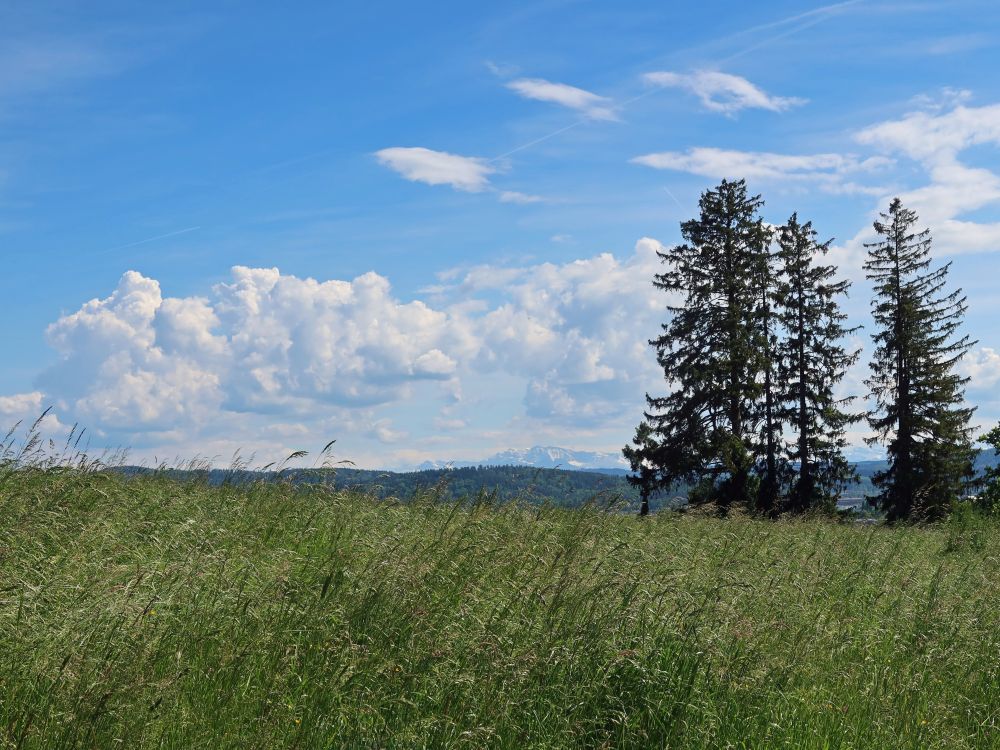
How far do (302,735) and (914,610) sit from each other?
660cm

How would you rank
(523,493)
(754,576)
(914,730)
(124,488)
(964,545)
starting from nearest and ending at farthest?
(914,730) → (754,576) → (124,488) → (523,493) → (964,545)

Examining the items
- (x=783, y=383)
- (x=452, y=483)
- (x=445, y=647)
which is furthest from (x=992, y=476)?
(x=445, y=647)

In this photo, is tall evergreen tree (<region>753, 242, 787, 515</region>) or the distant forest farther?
tall evergreen tree (<region>753, 242, 787, 515</region>)

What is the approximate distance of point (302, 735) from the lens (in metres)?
4.72

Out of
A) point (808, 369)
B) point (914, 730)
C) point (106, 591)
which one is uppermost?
point (808, 369)

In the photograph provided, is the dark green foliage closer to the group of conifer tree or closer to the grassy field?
the group of conifer tree

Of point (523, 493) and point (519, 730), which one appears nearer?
point (519, 730)

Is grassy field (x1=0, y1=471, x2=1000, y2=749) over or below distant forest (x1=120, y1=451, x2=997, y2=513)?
below

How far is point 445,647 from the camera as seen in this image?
562 cm

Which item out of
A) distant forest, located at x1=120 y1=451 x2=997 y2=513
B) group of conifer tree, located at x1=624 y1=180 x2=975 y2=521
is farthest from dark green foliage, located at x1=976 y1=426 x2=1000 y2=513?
distant forest, located at x1=120 y1=451 x2=997 y2=513

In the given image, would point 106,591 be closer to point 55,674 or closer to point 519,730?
point 55,674

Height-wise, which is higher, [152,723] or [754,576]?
[754,576]

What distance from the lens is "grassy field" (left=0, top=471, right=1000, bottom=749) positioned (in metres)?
4.85

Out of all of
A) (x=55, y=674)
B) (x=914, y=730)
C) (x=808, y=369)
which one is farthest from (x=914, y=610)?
(x=808, y=369)
